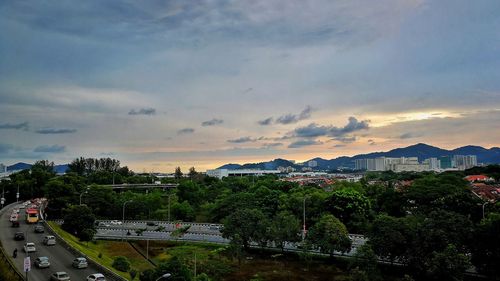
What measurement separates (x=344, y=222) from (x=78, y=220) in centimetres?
3284

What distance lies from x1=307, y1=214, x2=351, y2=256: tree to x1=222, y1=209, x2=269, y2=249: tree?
583 centimetres

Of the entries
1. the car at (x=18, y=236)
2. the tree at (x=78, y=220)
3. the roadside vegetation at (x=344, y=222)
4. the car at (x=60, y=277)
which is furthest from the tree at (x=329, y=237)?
the car at (x=18, y=236)

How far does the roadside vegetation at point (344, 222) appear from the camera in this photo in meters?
35.4

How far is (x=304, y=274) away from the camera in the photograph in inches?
1625

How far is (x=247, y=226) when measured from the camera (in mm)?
48250

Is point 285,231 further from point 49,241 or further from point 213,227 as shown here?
point 49,241

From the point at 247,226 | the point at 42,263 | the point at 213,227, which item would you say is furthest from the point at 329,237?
the point at 42,263

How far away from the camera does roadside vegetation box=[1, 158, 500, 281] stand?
116ft

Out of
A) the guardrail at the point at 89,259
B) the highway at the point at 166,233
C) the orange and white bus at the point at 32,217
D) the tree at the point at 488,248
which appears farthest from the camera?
the highway at the point at 166,233

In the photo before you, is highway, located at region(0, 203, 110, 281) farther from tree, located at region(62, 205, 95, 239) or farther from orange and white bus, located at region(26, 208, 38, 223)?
tree, located at region(62, 205, 95, 239)

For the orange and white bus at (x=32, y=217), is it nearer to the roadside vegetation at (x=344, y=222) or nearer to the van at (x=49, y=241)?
the roadside vegetation at (x=344, y=222)

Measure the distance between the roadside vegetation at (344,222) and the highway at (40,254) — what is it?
4199 mm

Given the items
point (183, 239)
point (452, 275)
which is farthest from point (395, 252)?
point (183, 239)

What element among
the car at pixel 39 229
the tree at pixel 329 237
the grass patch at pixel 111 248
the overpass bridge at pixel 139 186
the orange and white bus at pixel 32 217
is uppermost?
the overpass bridge at pixel 139 186
